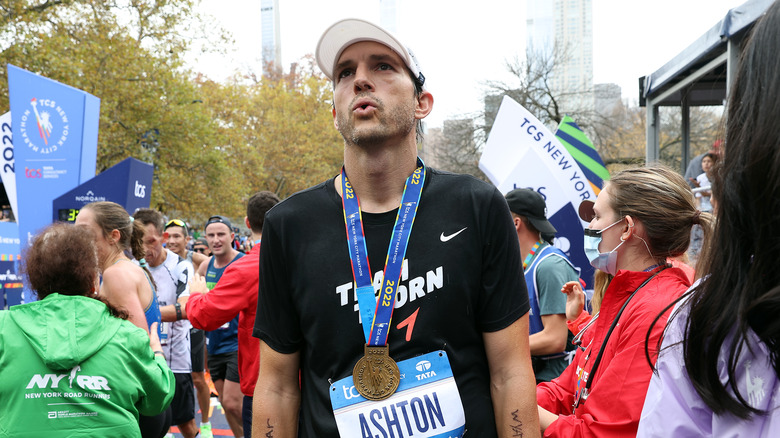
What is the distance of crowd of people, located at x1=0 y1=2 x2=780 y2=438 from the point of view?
101 cm

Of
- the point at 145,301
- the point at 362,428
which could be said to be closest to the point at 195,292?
the point at 145,301

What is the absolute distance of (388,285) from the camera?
1.92 m

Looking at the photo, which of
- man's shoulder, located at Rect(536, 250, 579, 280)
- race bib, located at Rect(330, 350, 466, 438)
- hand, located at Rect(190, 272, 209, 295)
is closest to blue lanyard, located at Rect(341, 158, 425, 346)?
race bib, located at Rect(330, 350, 466, 438)

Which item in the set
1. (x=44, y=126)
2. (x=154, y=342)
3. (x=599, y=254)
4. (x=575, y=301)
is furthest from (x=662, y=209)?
(x=44, y=126)

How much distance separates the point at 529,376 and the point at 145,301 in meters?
2.83

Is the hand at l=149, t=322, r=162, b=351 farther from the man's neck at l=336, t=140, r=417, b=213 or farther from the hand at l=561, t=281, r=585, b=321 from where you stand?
the hand at l=561, t=281, r=585, b=321

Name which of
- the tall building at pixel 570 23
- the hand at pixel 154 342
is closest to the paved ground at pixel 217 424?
the hand at pixel 154 342

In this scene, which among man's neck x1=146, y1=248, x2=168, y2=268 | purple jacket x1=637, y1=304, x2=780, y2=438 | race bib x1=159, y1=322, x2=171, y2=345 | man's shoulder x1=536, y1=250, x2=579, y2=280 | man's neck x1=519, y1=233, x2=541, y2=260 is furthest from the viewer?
man's neck x1=146, y1=248, x2=168, y2=268

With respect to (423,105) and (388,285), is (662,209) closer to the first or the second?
(423,105)

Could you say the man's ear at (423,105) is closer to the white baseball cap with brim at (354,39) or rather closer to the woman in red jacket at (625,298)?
the white baseball cap with brim at (354,39)

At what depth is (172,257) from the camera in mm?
6980

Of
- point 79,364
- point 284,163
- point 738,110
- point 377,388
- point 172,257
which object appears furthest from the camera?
point 284,163

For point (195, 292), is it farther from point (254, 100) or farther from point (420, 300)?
point (254, 100)

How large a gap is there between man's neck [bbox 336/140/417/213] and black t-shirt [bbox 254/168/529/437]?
0.06 meters
